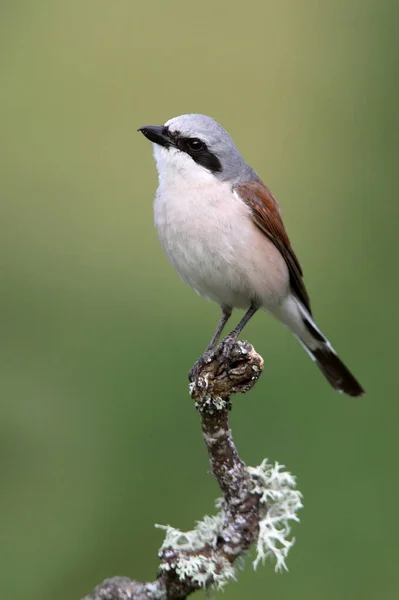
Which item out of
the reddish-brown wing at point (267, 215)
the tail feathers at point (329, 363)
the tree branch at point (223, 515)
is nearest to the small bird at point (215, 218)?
the reddish-brown wing at point (267, 215)

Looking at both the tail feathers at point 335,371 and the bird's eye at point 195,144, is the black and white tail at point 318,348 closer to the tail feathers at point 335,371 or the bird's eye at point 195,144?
the tail feathers at point 335,371

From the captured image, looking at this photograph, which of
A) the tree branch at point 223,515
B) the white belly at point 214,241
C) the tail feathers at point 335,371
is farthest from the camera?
the tail feathers at point 335,371

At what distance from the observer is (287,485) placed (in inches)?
100

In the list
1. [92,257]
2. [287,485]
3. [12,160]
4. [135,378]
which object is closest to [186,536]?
[287,485]

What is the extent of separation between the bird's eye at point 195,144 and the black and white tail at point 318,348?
31.8 inches

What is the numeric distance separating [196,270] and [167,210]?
248 mm

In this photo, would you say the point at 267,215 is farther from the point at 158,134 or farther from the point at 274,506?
the point at 274,506

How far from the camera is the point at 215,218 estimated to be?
3387mm

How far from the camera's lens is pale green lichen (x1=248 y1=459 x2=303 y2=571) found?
2.45 m

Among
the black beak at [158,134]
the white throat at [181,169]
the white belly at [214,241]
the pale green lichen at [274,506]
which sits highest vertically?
the black beak at [158,134]

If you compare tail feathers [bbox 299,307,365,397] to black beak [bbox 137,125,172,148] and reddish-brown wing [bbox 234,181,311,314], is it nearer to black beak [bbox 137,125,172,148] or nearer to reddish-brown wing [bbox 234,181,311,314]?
reddish-brown wing [bbox 234,181,311,314]

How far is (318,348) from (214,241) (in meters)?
0.96

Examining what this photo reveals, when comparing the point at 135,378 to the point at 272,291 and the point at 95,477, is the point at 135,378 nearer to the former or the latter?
the point at 95,477

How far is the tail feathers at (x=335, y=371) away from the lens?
12.7ft
